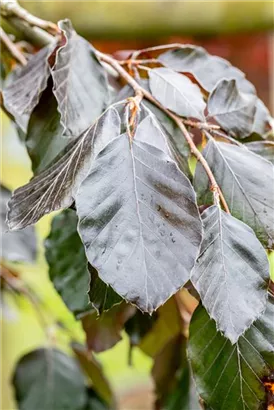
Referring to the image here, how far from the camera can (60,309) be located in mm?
2412

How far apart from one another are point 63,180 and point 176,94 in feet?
0.48

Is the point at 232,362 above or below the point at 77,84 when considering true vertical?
below

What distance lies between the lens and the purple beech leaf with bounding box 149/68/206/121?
51 cm

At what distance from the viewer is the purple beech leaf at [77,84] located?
50 centimetres

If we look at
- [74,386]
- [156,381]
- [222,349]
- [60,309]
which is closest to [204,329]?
[222,349]

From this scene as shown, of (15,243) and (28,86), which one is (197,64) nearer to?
(28,86)

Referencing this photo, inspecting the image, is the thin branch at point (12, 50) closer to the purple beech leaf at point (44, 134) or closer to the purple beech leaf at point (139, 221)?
the purple beech leaf at point (44, 134)

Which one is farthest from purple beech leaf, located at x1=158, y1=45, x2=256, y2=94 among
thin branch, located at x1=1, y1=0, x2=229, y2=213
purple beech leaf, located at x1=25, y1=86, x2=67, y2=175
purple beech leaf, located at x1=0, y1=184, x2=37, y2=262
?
purple beech leaf, located at x1=0, y1=184, x2=37, y2=262

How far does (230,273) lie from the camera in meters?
0.40

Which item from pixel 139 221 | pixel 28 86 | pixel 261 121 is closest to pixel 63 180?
pixel 139 221

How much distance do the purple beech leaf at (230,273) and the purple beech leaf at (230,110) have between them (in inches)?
5.8

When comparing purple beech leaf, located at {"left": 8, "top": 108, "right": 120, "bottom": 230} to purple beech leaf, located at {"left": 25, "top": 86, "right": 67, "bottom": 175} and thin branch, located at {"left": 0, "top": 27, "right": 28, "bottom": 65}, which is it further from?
thin branch, located at {"left": 0, "top": 27, "right": 28, "bottom": 65}

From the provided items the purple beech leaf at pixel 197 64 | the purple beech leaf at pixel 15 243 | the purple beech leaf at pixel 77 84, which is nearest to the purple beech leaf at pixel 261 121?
the purple beech leaf at pixel 197 64

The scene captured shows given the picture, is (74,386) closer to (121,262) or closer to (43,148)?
(43,148)
